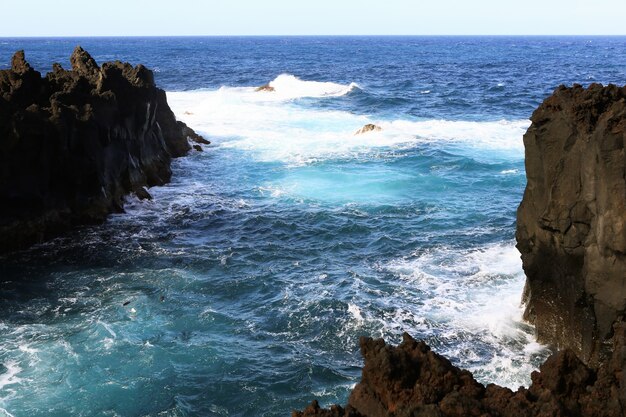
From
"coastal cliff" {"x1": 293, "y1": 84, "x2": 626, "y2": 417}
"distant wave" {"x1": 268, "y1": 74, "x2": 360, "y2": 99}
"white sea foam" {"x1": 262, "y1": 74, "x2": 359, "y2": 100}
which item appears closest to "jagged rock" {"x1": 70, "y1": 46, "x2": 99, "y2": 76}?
"coastal cliff" {"x1": 293, "y1": 84, "x2": 626, "y2": 417}

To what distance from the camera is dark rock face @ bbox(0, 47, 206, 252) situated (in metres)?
24.1

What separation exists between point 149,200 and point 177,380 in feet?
52.0

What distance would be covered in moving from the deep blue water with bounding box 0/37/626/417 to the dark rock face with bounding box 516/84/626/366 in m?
1.23

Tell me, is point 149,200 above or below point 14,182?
Result: below

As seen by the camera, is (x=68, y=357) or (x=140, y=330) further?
(x=140, y=330)

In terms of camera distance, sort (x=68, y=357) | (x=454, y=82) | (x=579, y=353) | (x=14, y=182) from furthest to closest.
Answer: (x=454, y=82)
(x=14, y=182)
(x=68, y=357)
(x=579, y=353)

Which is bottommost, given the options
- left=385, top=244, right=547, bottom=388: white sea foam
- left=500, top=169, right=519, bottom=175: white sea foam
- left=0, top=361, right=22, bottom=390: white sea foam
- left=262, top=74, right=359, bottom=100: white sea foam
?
left=0, top=361, right=22, bottom=390: white sea foam

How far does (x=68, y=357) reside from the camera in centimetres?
1716

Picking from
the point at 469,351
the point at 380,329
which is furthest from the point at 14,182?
the point at 469,351

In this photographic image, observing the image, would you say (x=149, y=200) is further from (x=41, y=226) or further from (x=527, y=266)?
(x=527, y=266)

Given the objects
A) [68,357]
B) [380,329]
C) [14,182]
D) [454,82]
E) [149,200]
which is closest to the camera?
[68,357]

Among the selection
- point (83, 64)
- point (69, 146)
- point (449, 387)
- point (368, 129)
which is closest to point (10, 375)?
point (449, 387)

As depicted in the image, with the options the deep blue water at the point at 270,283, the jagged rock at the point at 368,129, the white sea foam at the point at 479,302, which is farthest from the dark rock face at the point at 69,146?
the jagged rock at the point at 368,129

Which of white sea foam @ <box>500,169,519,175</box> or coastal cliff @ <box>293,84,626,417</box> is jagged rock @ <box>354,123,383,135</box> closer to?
white sea foam @ <box>500,169,519,175</box>
